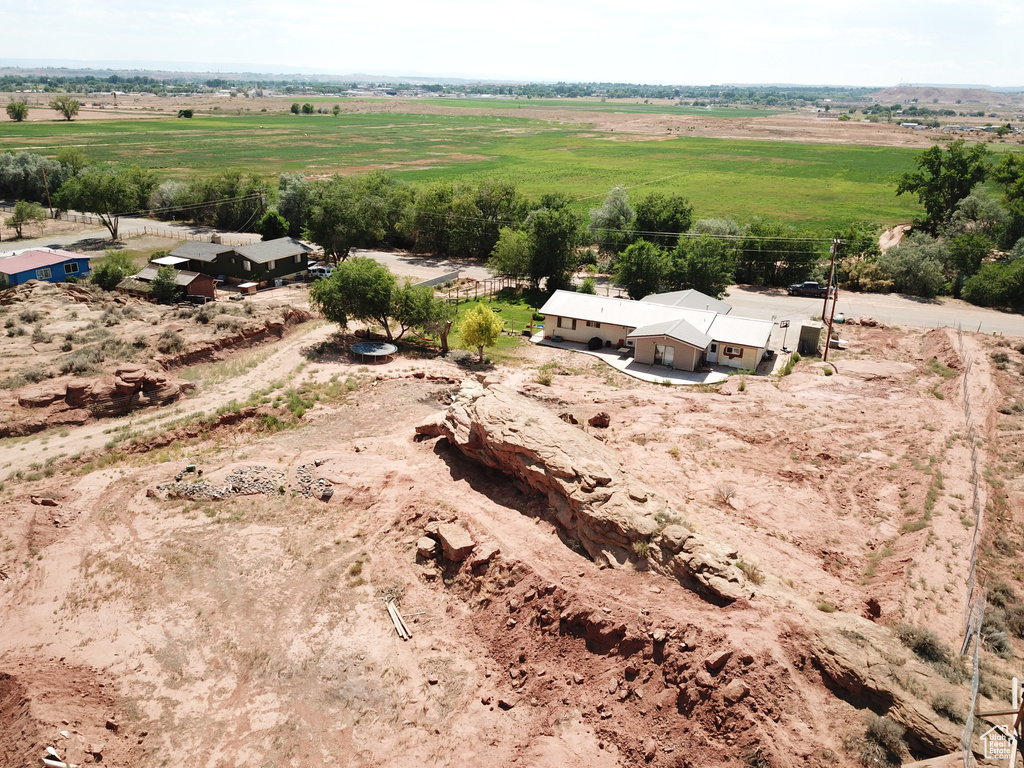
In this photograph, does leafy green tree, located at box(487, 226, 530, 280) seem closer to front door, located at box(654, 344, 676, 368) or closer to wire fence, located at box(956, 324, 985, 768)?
front door, located at box(654, 344, 676, 368)

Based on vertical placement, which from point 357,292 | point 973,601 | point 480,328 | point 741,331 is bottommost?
point 973,601

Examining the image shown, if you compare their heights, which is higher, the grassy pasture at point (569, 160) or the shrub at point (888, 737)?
the grassy pasture at point (569, 160)

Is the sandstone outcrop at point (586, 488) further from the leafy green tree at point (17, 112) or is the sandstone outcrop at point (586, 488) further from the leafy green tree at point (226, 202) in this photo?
the leafy green tree at point (17, 112)

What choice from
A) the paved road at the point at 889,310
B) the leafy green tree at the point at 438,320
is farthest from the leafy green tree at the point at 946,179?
the leafy green tree at the point at 438,320

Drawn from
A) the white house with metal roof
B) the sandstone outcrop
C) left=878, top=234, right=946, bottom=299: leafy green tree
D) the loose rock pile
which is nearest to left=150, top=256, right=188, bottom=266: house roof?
the white house with metal roof

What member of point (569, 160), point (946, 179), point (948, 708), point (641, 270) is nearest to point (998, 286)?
point (946, 179)

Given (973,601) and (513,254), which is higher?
(513,254)

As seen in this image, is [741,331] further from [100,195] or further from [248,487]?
[100,195]
